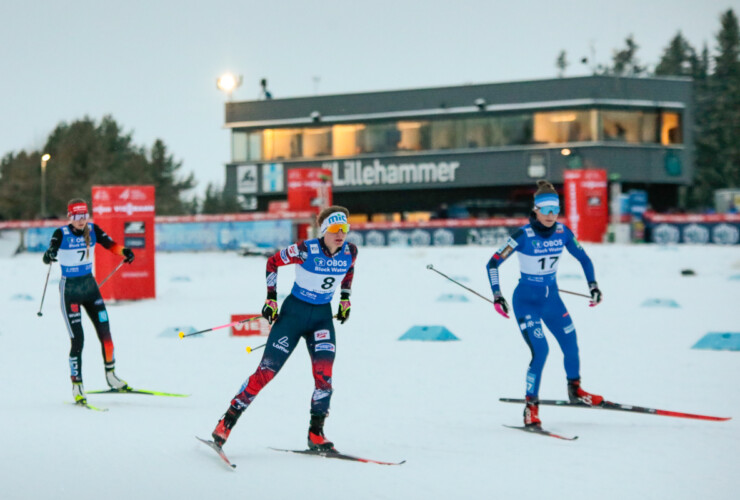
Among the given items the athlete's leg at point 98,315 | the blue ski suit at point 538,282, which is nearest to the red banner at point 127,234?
the athlete's leg at point 98,315

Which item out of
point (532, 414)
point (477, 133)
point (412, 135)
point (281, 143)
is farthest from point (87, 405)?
point (281, 143)

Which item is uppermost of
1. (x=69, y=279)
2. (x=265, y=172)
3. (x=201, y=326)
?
(x=265, y=172)

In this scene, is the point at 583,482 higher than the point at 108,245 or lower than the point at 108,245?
lower

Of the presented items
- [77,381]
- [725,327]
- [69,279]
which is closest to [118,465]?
[77,381]

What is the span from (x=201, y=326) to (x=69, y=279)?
674 centimetres

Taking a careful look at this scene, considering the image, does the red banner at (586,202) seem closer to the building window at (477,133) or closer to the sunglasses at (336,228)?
the building window at (477,133)

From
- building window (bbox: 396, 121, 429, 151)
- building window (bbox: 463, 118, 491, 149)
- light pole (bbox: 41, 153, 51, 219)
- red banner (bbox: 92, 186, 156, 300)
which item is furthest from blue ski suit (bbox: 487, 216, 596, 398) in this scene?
building window (bbox: 396, 121, 429, 151)

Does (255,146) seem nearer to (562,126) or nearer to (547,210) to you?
(562,126)

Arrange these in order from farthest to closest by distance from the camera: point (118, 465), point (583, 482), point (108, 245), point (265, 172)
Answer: point (265, 172) → point (108, 245) → point (118, 465) → point (583, 482)

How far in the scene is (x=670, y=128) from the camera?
52.7 metres

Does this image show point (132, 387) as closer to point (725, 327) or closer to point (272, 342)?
point (272, 342)

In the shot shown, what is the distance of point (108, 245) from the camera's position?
9930 millimetres

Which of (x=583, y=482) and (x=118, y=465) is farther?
(x=118, y=465)

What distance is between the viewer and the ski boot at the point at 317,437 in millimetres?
6832
